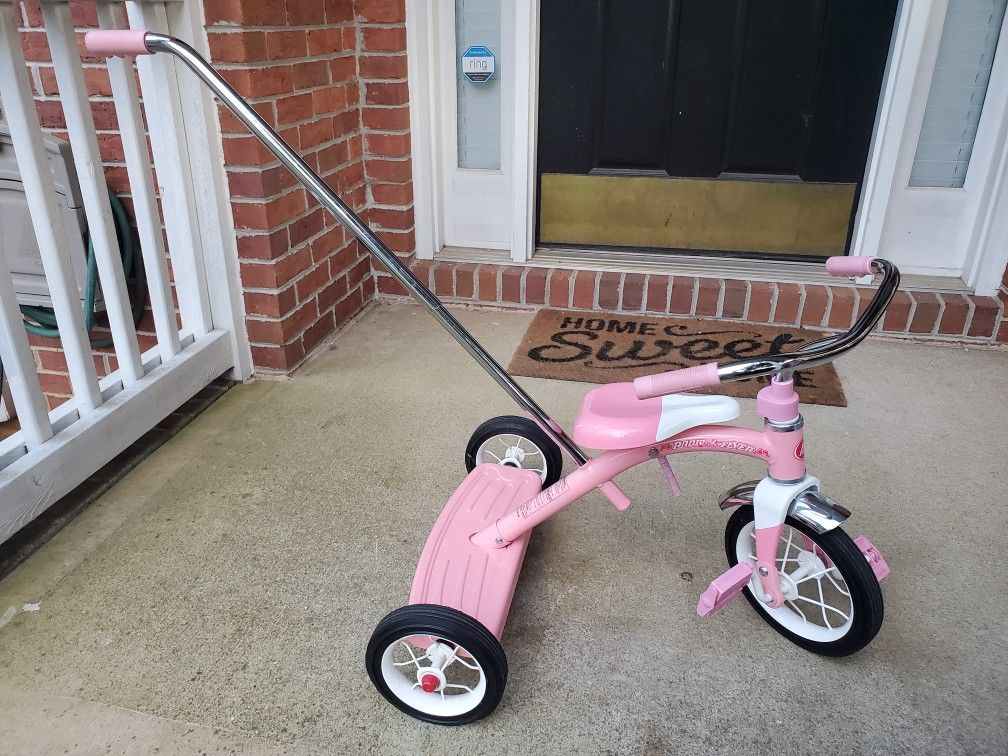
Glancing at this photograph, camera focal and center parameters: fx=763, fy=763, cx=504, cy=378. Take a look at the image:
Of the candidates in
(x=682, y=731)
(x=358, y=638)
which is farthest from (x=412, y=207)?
(x=682, y=731)

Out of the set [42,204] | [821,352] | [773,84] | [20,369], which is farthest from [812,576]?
[773,84]

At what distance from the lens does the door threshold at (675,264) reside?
2562mm

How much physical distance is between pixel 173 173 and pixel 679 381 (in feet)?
4.90

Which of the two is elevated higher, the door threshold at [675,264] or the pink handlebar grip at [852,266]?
the pink handlebar grip at [852,266]

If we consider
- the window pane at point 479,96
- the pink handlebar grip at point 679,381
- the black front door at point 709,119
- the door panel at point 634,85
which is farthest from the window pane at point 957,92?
the pink handlebar grip at point 679,381

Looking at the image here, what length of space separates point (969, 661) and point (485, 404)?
1.24 metres

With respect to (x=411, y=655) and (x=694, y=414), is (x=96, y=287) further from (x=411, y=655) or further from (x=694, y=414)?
(x=694, y=414)

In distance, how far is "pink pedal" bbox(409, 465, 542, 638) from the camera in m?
1.23

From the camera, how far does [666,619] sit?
1.38m

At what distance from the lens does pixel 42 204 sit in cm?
161

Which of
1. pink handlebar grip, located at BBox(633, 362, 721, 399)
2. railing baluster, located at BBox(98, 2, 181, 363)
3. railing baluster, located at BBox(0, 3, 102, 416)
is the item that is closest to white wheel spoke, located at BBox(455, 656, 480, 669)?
pink handlebar grip, located at BBox(633, 362, 721, 399)

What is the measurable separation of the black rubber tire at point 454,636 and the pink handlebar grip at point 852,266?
0.76m

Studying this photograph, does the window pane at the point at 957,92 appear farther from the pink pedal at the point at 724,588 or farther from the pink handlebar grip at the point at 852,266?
the pink pedal at the point at 724,588

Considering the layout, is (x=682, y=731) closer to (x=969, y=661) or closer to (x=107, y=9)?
(x=969, y=661)
